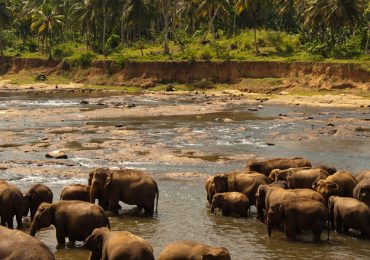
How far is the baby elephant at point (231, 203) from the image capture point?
1811cm

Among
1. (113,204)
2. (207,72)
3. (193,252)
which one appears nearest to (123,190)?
(113,204)

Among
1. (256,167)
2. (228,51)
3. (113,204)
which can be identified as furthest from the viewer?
(228,51)

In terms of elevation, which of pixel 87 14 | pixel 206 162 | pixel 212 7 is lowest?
pixel 206 162

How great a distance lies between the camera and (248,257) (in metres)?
14.7

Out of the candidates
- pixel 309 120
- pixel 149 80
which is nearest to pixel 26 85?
pixel 149 80

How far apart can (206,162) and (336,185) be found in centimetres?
1051

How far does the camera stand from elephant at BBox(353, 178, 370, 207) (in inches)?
675

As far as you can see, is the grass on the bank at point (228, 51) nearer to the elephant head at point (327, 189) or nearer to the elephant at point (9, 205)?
the elephant head at point (327, 189)

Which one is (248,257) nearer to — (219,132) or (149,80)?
(219,132)

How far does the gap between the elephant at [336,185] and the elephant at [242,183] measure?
166 centimetres

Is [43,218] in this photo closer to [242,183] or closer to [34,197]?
[34,197]

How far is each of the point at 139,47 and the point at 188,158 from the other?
193 feet

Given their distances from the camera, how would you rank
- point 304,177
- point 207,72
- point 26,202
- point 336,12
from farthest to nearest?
point 207,72
point 336,12
point 304,177
point 26,202

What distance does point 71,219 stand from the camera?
1466 centimetres
